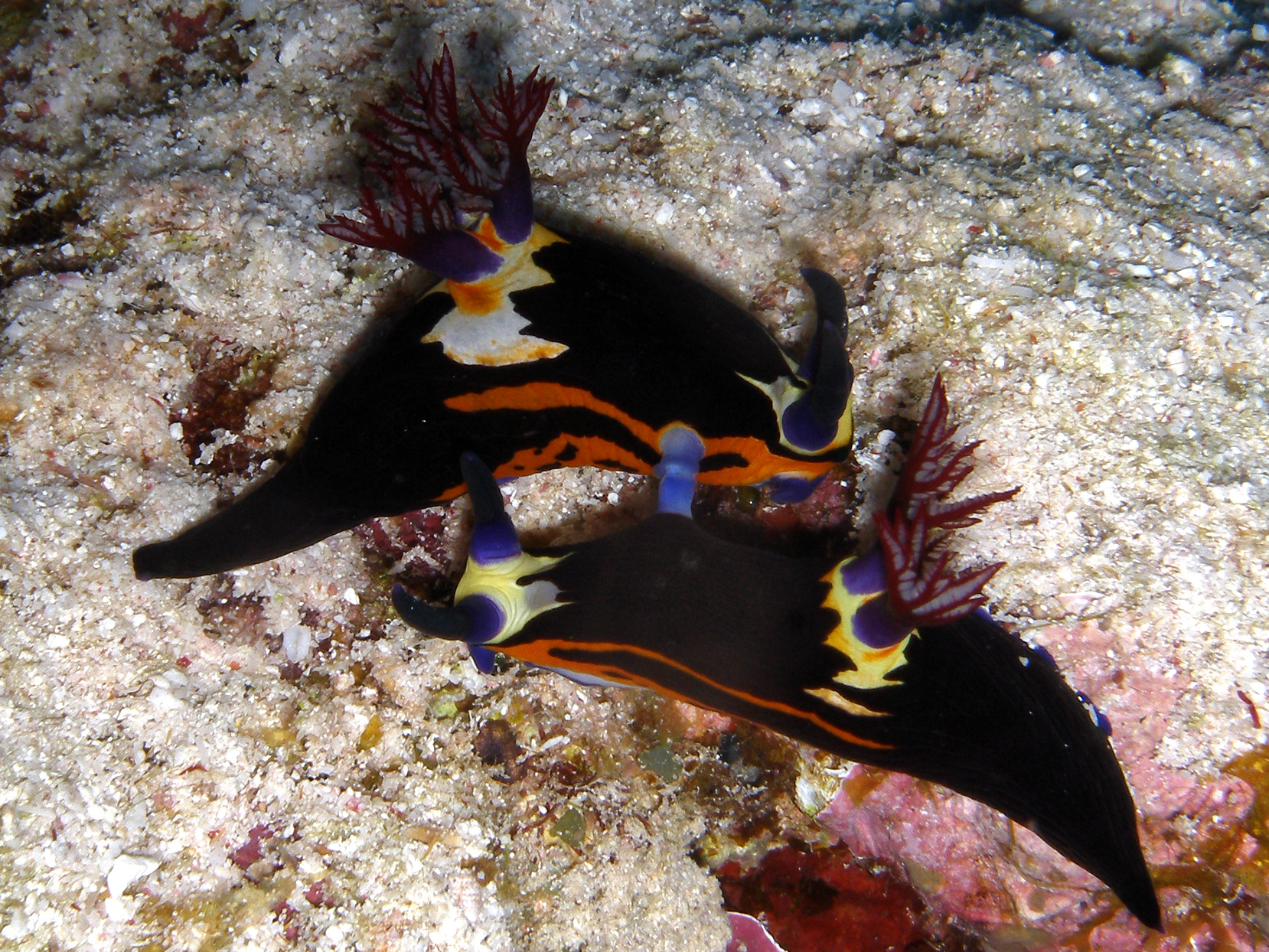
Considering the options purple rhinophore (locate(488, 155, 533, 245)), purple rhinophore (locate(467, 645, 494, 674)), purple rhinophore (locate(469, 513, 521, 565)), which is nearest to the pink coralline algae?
purple rhinophore (locate(467, 645, 494, 674))

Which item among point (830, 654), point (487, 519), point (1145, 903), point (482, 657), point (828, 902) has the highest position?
point (487, 519)

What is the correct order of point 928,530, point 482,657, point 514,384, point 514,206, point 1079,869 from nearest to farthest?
point 928,530, point 514,206, point 514,384, point 482,657, point 1079,869

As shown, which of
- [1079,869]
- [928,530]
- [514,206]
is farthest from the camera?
[1079,869]

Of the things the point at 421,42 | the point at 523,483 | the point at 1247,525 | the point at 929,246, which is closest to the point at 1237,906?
the point at 1247,525

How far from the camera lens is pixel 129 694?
7.45 ft

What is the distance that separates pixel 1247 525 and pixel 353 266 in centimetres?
315

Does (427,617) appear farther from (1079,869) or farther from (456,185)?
(1079,869)

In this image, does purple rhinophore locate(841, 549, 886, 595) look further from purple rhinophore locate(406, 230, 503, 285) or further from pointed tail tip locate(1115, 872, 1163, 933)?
purple rhinophore locate(406, 230, 503, 285)

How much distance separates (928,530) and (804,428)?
506 mm

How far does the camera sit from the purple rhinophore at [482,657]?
2.53 metres

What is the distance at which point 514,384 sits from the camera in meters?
2.43

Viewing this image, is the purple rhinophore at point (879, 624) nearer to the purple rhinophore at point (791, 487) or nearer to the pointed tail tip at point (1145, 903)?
the purple rhinophore at point (791, 487)

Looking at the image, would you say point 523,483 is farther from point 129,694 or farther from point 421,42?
point 421,42

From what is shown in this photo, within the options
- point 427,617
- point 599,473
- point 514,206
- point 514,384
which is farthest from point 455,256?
point 427,617
